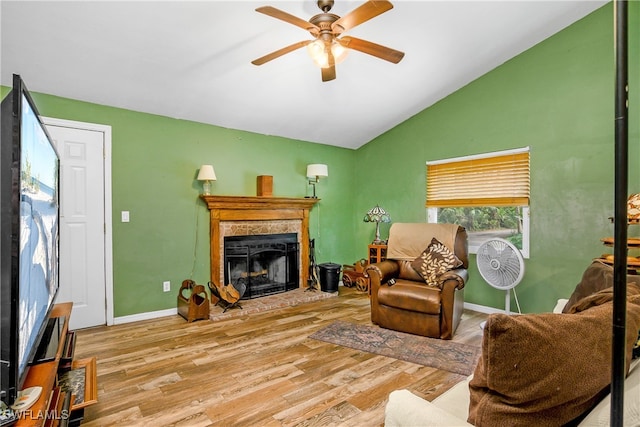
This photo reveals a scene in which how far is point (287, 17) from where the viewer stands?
1.92m

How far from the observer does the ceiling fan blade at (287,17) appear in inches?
71.8

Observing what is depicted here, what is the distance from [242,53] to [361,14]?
1.31 m

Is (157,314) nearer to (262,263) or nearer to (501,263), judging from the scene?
(262,263)

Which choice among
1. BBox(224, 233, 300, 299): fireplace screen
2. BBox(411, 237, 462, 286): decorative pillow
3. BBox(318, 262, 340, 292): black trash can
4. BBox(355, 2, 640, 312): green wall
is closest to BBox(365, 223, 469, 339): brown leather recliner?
BBox(411, 237, 462, 286): decorative pillow

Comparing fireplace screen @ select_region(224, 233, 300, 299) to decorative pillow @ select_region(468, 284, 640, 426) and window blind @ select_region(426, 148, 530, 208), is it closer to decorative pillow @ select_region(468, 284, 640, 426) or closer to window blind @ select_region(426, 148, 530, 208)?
window blind @ select_region(426, 148, 530, 208)

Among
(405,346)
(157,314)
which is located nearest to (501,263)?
(405,346)

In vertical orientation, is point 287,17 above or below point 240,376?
above

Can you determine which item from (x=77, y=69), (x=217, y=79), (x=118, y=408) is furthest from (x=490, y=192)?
(x=77, y=69)

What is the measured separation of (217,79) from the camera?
123 inches

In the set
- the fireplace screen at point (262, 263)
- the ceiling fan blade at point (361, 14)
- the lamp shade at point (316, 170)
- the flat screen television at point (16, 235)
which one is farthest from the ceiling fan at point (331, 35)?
the fireplace screen at point (262, 263)

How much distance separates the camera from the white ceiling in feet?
7.62

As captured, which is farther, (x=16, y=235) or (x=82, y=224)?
(x=82, y=224)

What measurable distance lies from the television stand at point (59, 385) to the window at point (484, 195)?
383 cm

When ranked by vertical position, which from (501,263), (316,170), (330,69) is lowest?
(501,263)
